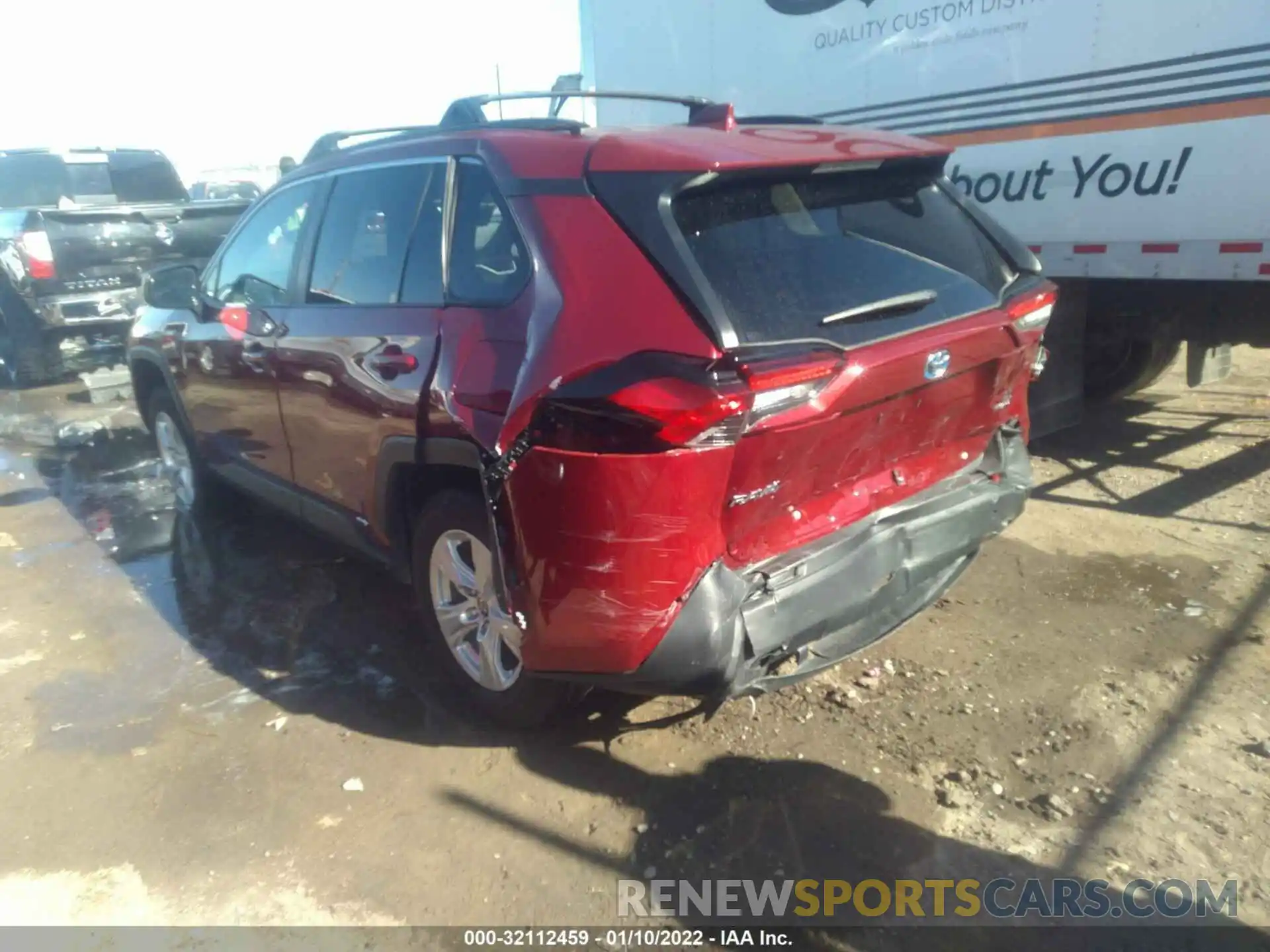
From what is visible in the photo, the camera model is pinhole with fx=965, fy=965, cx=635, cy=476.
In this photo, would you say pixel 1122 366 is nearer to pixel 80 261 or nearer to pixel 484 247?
pixel 484 247

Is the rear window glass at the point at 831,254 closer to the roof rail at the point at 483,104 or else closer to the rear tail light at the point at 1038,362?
the rear tail light at the point at 1038,362

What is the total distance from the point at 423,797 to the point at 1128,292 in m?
4.84

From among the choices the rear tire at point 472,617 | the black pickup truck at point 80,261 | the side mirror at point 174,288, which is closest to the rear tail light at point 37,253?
the black pickup truck at point 80,261

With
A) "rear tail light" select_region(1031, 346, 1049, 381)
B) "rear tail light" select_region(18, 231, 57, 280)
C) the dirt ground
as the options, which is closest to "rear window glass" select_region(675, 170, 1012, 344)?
"rear tail light" select_region(1031, 346, 1049, 381)

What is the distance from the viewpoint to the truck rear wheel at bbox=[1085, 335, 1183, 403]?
6.43m

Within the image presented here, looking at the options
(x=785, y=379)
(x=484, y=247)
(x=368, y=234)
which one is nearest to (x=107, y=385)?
(x=368, y=234)

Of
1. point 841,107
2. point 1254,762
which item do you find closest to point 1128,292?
point 841,107

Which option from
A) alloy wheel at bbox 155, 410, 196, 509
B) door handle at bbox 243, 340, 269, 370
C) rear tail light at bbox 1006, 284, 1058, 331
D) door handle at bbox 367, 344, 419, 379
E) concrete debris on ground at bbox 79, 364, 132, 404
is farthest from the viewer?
concrete debris on ground at bbox 79, 364, 132, 404

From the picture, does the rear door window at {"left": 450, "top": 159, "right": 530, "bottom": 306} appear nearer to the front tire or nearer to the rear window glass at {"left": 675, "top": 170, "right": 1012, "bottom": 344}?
the rear window glass at {"left": 675, "top": 170, "right": 1012, "bottom": 344}

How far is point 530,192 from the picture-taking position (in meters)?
2.78

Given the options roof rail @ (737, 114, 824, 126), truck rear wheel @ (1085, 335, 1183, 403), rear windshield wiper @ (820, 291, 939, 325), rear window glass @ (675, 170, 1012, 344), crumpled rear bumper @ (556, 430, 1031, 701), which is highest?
roof rail @ (737, 114, 824, 126)

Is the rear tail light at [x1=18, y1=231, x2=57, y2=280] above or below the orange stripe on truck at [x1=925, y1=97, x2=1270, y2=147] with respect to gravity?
below

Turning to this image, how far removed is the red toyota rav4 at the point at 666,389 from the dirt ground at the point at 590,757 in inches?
17.2

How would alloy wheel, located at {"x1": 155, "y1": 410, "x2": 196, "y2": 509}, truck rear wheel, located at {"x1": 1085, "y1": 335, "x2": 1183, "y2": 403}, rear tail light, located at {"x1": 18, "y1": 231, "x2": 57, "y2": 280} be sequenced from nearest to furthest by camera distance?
alloy wheel, located at {"x1": 155, "y1": 410, "x2": 196, "y2": 509} → truck rear wheel, located at {"x1": 1085, "y1": 335, "x2": 1183, "y2": 403} → rear tail light, located at {"x1": 18, "y1": 231, "x2": 57, "y2": 280}
